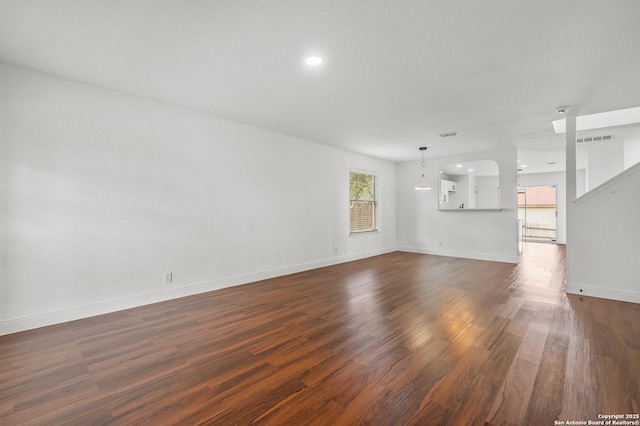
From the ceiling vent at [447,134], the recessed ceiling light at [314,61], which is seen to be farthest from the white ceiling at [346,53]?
the ceiling vent at [447,134]

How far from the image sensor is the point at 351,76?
3.07m

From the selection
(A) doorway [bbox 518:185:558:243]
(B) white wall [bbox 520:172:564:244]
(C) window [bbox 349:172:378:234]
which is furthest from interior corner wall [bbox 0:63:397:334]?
(A) doorway [bbox 518:185:558:243]

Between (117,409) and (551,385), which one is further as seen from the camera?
(551,385)

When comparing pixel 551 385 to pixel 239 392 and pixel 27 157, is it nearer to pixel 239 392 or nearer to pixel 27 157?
pixel 239 392

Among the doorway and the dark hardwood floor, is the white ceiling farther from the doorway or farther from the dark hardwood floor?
the doorway

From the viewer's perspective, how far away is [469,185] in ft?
34.6

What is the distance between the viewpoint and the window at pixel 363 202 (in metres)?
7.15

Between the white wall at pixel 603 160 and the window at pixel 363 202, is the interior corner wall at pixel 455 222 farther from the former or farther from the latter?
the white wall at pixel 603 160

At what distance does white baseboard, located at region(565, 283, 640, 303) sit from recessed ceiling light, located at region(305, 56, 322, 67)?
478 cm

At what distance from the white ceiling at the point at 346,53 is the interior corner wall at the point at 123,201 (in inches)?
14.1

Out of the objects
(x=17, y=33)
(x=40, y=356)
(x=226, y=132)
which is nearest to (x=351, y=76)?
(x=226, y=132)

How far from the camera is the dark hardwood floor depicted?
172cm

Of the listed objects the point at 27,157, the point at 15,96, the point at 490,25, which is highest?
the point at 490,25

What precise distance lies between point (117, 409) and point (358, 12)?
10.1 feet
